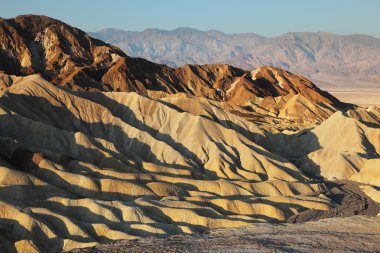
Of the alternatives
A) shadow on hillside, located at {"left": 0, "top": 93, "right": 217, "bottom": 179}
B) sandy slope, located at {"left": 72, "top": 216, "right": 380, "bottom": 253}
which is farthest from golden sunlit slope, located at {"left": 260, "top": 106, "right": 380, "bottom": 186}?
sandy slope, located at {"left": 72, "top": 216, "right": 380, "bottom": 253}

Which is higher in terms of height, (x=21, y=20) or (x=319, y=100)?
(x=21, y=20)

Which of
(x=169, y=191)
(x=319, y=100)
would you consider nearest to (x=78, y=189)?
(x=169, y=191)

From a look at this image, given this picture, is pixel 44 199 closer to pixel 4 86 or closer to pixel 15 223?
pixel 15 223

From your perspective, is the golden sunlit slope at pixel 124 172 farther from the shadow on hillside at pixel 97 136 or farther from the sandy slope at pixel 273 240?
the sandy slope at pixel 273 240

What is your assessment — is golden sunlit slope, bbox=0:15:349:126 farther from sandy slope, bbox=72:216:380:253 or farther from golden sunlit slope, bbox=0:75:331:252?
sandy slope, bbox=72:216:380:253

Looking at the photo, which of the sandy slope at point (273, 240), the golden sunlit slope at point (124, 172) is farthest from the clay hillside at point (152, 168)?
the sandy slope at point (273, 240)

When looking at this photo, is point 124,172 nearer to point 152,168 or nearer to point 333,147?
point 152,168

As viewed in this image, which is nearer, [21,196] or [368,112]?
[21,196]
